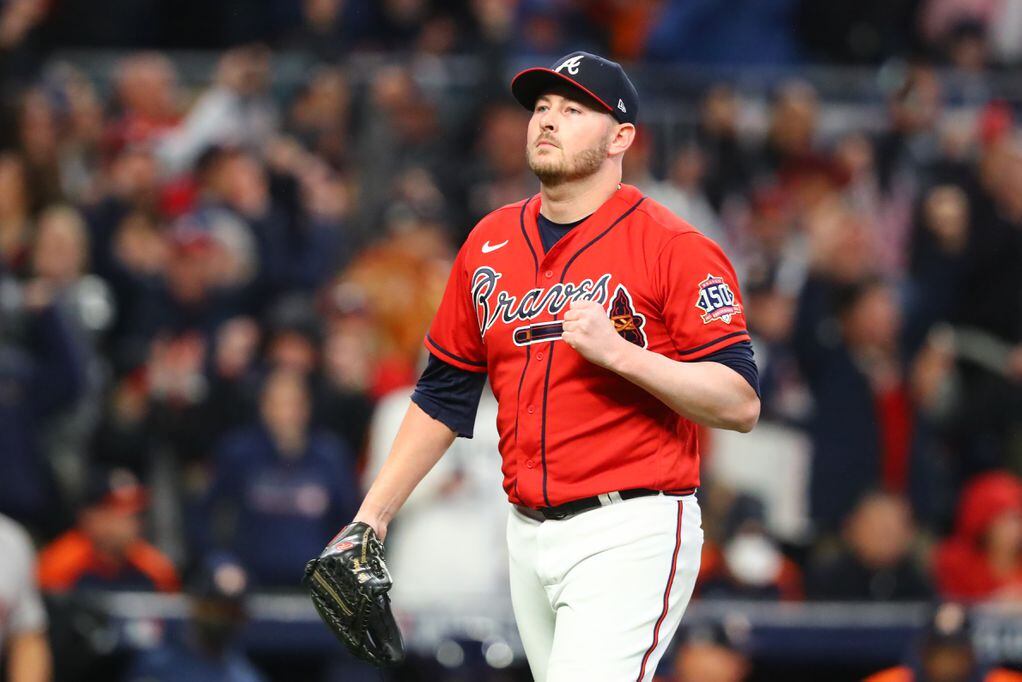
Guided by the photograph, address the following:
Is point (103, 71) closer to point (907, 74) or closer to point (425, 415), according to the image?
point (907, 74)

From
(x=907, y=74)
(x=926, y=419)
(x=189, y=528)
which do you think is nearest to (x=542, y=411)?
(x=189, y=528)

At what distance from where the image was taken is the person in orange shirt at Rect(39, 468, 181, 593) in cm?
775

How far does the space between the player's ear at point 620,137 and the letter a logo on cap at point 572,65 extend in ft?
0.59

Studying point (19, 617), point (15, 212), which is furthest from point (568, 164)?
point (15, 212)

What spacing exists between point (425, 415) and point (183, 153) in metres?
6.15

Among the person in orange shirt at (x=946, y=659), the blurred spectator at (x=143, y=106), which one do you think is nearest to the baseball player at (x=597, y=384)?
the person in orange shirt at (x=946, y=659)

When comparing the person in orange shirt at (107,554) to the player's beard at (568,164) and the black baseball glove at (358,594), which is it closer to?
the black baseball glove at (358,594)

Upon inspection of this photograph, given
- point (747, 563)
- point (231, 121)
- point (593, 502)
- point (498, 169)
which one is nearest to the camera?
point (593, 502)

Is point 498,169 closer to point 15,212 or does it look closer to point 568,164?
point 15,212

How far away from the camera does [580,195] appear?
14.2ft

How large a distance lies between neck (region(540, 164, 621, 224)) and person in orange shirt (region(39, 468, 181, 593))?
4058 mm

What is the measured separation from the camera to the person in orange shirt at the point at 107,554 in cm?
775

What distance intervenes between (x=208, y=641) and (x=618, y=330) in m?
3.58

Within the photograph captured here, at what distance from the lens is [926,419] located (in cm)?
902
